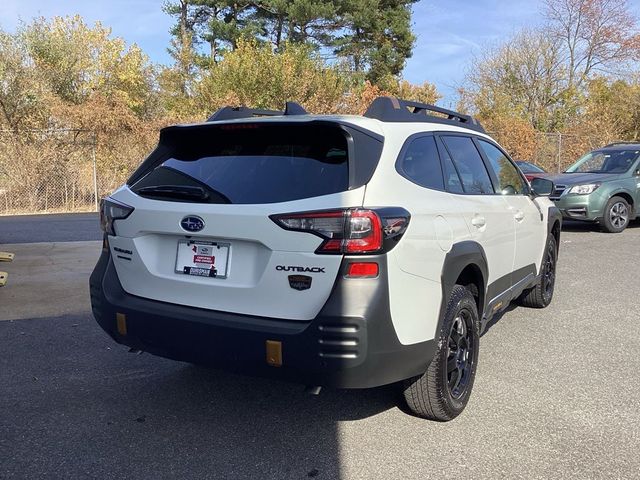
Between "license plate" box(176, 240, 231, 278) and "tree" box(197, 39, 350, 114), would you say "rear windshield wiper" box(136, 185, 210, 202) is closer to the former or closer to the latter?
"license plate" box(176, 240, 231, 278)

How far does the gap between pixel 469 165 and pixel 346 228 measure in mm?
1862

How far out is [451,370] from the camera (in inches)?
139

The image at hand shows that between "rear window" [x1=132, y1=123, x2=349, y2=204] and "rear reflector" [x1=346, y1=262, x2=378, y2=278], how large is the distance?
0.39 m

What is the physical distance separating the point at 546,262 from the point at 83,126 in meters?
14.5

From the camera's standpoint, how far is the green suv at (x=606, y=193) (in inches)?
448

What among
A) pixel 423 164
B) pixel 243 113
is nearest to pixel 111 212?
pixel 243 113

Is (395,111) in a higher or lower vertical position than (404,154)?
higher

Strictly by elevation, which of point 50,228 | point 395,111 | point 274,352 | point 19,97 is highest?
point 19,97

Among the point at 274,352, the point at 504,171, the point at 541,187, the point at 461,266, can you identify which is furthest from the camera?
the point at 541,187

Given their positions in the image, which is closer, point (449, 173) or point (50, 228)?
point (449, 173)

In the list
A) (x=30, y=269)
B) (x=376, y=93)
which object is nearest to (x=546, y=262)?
(x=30, y=269)

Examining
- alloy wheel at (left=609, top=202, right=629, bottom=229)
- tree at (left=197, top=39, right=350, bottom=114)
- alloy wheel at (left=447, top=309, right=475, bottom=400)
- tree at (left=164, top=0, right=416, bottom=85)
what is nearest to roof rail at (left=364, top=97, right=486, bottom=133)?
alloy wheel at (left=447, top=309, right=475, bottom=400)

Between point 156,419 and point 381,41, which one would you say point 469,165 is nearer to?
point 156,419

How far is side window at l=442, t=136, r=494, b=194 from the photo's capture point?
13.0 feet
